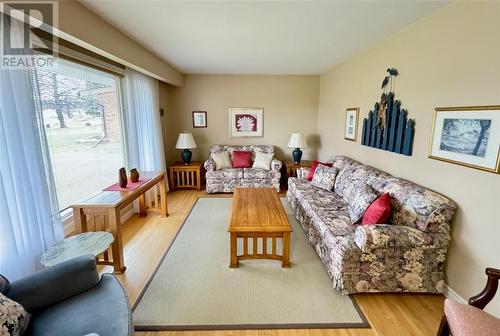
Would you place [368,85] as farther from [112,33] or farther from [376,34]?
[112,33]

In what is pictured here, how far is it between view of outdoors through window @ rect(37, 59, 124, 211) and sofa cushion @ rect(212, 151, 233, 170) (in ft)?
6.25

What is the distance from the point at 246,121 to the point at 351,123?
7.69 feet

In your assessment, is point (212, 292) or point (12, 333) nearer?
point (12, 333)

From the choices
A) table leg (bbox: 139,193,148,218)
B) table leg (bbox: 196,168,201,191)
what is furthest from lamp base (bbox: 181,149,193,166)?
table leg (bbox: 139,193,148,218)

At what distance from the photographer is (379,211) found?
219cm

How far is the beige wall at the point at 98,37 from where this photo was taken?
184 centimetres

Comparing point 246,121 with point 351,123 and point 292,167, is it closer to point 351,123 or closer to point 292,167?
point 292,167

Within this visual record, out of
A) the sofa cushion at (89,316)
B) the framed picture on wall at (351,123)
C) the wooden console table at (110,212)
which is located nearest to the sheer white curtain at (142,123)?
the wooden console table at (110,212)

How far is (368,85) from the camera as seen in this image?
3.34 metres

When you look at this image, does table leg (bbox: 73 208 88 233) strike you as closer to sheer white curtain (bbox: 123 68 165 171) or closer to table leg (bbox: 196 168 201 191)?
sheer white curtain (bbox: 123 68 165 171)

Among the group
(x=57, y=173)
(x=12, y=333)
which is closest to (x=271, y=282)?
(x=12, y=333)

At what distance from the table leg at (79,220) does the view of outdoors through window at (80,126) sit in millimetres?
410

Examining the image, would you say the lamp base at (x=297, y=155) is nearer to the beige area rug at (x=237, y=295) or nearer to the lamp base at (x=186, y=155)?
the lamp base at (x=186, y=155)

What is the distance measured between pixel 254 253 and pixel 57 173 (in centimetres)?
212
